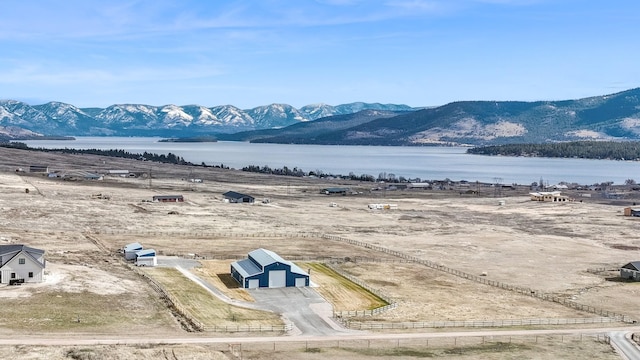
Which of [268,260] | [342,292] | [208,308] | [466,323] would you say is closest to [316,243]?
[268,260]

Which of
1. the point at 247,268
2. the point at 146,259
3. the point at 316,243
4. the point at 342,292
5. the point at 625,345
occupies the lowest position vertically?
→ the point at 625,345

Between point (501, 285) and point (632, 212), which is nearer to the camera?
point (501, 285)

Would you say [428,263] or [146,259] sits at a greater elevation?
[146,259]

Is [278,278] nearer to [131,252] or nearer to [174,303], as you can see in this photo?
[174,303]

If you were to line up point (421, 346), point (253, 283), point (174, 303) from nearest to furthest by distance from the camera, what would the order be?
point (421, 346)
point (174, 303)
point (253, 283)

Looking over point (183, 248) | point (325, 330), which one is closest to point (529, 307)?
point (325, 330)

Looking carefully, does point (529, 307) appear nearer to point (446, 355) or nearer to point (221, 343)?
point (446, 355)

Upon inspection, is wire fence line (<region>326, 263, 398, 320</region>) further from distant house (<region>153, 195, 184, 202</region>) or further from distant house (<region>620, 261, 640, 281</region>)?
distant house (<region>153, 195, 184, 202</region>)
